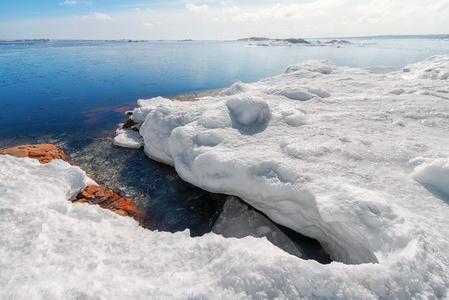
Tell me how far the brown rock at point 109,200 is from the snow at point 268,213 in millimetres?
273

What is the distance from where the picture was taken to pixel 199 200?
17.8 feet

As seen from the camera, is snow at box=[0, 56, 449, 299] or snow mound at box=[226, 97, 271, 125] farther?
snow mound at box=[226, 97, 271, 125]

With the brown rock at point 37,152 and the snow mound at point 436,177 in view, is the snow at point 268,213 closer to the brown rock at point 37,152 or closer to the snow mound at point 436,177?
the snow mound at point 436,177

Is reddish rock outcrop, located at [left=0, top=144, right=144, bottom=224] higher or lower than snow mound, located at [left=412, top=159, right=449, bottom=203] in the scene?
lower

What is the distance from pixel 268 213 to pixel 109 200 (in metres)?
3.63

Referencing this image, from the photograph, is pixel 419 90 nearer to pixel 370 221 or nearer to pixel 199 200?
pixel 370 221

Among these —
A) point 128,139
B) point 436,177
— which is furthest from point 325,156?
point 128,139

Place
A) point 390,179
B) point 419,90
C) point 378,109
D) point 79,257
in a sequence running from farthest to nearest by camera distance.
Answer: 1. point 419,90
2. point 378,109
3. point 390,179
4. point 79,257

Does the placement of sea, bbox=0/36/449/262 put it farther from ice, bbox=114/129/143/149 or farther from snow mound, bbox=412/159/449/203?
snow mound, bbox=412/159/449/203

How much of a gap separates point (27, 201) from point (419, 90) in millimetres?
11331

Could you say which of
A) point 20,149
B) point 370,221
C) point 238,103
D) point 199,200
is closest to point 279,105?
point 238,103

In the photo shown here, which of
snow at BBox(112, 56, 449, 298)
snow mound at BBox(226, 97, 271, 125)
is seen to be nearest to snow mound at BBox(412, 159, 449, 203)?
snow at BBox(112, 56, 449, 298)

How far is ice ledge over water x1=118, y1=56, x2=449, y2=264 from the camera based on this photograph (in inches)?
123

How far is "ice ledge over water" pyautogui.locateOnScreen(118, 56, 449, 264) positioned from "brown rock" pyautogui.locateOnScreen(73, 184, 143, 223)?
140cm
